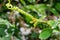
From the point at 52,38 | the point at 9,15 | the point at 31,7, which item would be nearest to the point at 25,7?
the point at 31,7

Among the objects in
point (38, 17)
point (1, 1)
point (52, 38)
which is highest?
point (1, 1)

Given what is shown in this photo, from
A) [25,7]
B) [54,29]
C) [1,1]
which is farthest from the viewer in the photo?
[25,7]

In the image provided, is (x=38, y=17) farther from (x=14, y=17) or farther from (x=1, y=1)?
(x=1, y=1)

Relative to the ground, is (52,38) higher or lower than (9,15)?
lower

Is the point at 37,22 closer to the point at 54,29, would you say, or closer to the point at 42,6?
the point at 54,29

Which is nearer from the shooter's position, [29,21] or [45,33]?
[45,33]

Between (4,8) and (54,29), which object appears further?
(4,8)

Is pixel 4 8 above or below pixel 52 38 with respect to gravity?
above

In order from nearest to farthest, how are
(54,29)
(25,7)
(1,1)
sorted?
(54,29) < (1,1) < (25,7)

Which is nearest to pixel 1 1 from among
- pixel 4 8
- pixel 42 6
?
pixel 4 8
